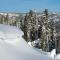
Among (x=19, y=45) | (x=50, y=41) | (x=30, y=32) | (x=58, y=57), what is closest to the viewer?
(x=19, y=45)

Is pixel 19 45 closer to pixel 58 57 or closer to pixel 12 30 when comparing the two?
pixel 12 30

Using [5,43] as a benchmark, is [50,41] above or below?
below

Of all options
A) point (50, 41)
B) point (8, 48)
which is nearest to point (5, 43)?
point (8, 48)

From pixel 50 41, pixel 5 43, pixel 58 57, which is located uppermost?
pixel 5 43

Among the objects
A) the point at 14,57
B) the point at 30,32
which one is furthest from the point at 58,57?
the point at 30,32

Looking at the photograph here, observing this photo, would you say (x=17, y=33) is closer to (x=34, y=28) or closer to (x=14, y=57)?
(x=14, y=57)

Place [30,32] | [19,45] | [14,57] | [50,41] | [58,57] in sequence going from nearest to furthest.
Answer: [14,57] → [19,45] → [58,57] → [50,41] → [30,32]

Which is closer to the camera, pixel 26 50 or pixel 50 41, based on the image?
pixel 26 50
